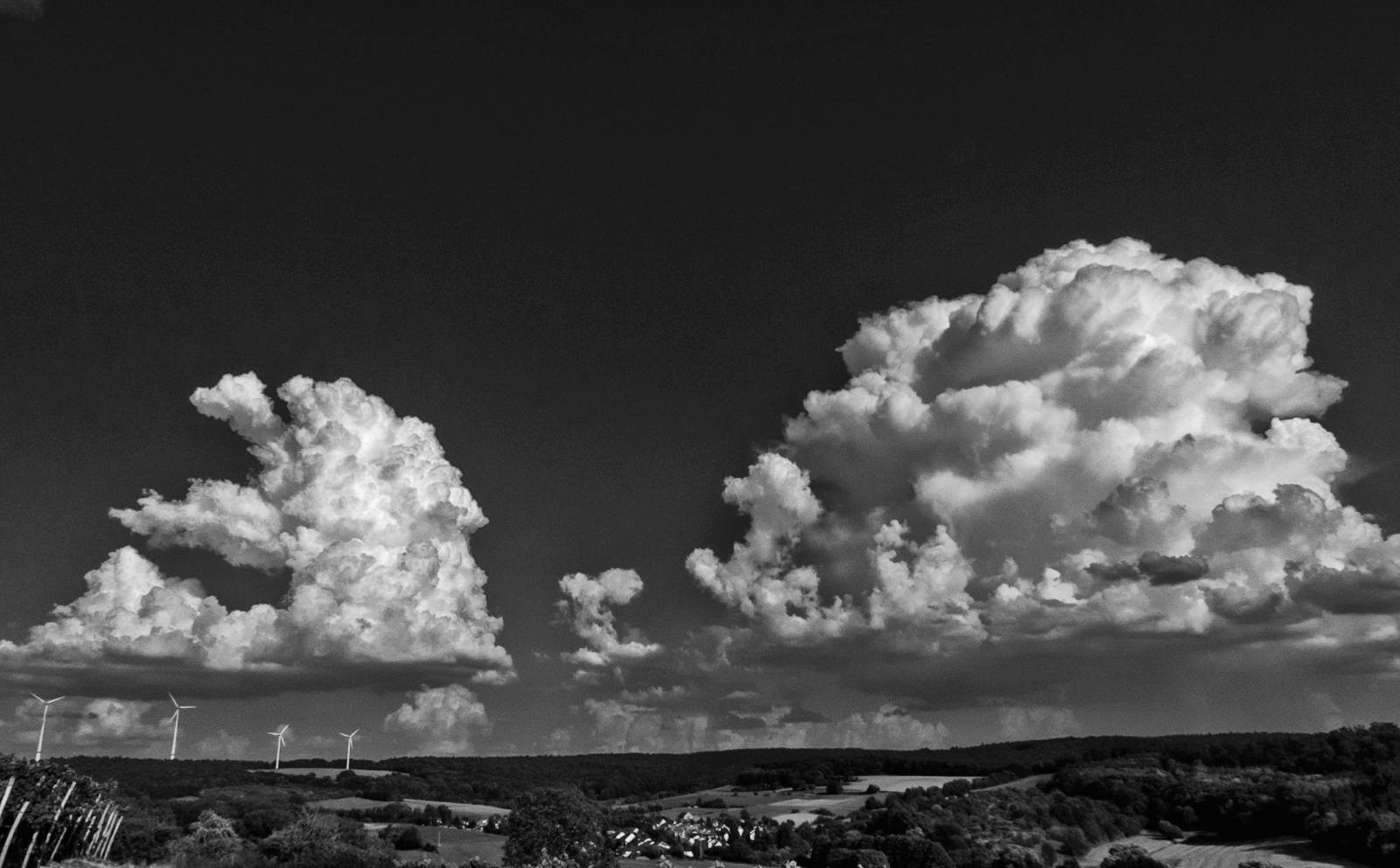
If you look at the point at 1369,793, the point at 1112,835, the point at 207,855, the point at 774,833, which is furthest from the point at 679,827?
the point at 1369,793

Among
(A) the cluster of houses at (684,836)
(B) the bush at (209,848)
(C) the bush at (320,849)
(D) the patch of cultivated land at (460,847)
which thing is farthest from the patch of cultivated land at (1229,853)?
(B) the bush at (209,848)

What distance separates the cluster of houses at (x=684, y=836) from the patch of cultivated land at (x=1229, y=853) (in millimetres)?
55066

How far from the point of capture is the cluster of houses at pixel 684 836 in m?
155

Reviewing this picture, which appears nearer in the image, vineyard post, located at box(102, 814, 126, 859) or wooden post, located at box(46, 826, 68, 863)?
wooden post, located at box(46, 826, 68, 863)

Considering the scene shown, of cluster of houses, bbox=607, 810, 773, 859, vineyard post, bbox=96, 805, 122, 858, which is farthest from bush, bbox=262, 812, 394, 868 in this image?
cluster of houses, bbox=607, 810, 773, 859

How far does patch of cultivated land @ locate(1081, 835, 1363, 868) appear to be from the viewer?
13062cm

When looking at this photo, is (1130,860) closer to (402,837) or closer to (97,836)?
(402,837)

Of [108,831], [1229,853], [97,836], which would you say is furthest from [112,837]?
[1229,853]

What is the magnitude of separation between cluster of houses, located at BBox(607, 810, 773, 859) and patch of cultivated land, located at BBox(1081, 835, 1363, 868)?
55.1 metres

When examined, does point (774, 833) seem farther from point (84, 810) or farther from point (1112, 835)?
point (84, 810)

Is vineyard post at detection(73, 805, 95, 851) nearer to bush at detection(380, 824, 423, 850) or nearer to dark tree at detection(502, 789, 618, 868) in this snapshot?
dark tree at detection(502, 789, 618, 868)

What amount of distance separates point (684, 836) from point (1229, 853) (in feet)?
263

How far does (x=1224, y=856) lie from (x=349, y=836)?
116910mm

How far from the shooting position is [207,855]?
113875 millimetres
